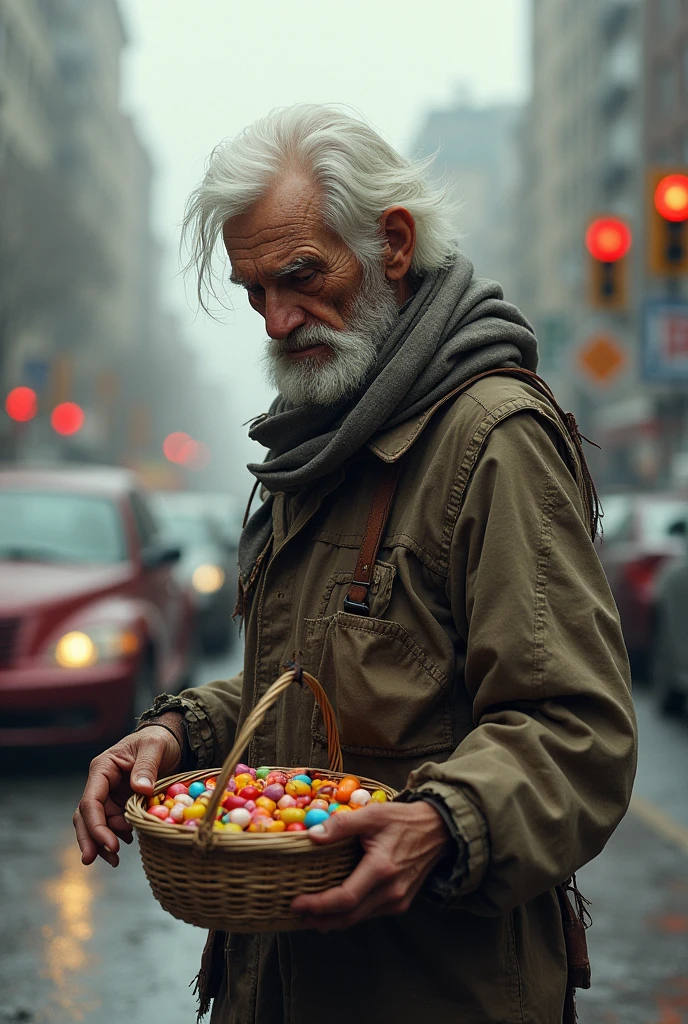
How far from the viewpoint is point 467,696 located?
2.04 metres

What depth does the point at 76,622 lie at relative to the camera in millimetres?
7832

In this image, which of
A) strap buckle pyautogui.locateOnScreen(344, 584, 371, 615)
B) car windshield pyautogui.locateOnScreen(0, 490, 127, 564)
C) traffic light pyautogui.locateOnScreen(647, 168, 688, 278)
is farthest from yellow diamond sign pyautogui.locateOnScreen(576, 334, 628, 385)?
strap buckle pyautogui.locateOnScreen(344, 584, 371, 615)

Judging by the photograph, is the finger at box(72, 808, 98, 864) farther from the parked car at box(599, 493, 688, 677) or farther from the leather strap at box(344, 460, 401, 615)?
the parked car at box(599, 493, 688, 677)

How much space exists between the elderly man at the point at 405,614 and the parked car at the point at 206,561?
9.89m

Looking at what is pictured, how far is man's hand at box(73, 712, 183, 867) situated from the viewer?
84.7 inches

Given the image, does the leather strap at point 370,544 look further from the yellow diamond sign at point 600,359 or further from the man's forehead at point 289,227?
the yellow diamond sign at point 600,359

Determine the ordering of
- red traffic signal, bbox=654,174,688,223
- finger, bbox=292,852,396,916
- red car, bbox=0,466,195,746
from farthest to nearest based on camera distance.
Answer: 1. red traffic signal, bbox=654,174,688,223
2. red car, bbox=0,466,195,746
3. finger, bbox=292,852,396,916

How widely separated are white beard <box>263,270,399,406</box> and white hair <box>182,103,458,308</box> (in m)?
0.06

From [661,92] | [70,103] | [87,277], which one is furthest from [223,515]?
[70,103]

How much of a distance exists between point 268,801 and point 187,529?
1433cm

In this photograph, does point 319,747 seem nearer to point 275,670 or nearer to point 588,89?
point 275,670

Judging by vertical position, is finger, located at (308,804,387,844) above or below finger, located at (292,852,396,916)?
above

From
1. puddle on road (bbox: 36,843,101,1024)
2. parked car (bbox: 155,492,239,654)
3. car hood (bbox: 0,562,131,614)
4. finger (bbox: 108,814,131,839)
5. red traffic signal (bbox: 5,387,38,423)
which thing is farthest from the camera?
red traffic signal (bbox: 5,387,38,423)

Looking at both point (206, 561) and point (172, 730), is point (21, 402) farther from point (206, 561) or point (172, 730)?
point (172, 730)
